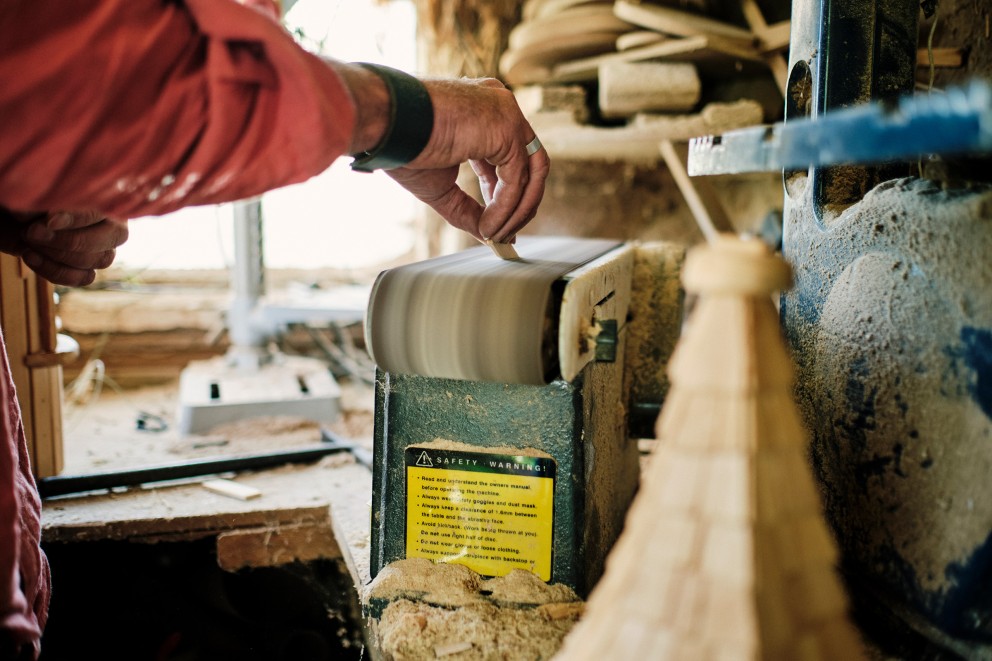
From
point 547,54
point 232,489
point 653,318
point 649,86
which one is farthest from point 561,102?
point 232,489

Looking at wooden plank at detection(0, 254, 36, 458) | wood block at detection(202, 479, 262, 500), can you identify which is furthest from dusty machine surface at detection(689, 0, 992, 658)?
wooden plank at detection(0, 254, 36, 458)

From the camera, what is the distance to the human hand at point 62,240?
1029 mm

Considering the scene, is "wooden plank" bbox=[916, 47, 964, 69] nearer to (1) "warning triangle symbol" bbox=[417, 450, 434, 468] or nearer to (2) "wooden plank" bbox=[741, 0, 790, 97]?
(2) "wooden plank" bbox=[741, 0, 790, 97]

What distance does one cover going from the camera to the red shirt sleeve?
0.66 metres

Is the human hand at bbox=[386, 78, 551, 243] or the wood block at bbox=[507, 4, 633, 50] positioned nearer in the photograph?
the human hand at bbox=[386, 78, 551, 243]

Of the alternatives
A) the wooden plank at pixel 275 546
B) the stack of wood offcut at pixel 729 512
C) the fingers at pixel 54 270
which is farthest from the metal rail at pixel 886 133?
the wooden plank at pixel 275 546

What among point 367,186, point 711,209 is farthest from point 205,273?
point 711,209

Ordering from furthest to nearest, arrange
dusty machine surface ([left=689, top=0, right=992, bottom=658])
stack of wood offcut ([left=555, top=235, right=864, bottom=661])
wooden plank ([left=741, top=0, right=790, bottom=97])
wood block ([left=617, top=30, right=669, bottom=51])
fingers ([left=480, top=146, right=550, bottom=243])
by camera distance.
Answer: wood block ([left=617, top=30, right=669, bottom=51]) < wooden plank ([left=741, top=0, right=790, bottom=97]) < fingers ([left=480, top=146, right=550, bottom=243]) < dusty machine surface ([left=689, top=0, right=992, bottom=658]) < stack of wood offcut ([left=555, top=235, right=864, bottom=661])

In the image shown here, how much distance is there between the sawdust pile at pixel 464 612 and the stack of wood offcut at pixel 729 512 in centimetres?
41

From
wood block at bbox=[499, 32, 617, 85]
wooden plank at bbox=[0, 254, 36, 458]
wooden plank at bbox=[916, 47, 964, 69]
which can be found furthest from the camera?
wood block at bbox=[499, 32, 617, 85]

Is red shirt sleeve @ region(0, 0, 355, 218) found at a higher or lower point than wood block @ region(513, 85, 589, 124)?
lower

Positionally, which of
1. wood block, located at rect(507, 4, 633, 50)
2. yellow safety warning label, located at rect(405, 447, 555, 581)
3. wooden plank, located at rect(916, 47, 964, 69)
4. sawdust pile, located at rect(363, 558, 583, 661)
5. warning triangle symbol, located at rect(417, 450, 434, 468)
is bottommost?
sawdust pile, located at rect(363, 558, 583, 661)

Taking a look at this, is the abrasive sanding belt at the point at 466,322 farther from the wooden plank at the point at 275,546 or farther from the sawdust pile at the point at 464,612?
the wooden plank at the point at 275,546

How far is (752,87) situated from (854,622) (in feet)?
5.38
